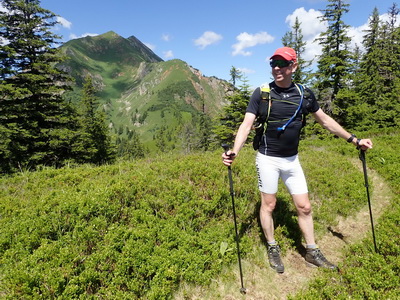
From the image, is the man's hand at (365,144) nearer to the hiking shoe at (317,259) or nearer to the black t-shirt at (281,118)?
the black t-shirt at (281,118)

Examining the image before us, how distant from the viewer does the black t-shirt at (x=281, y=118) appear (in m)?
3.91

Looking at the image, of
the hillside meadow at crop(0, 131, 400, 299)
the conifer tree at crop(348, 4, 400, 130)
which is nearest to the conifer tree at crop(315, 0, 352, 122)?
the conifer tree at crop(348, 4, 400, 130)

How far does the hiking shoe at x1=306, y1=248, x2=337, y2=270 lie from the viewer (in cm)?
424

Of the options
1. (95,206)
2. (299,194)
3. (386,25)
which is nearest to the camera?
(299,194)

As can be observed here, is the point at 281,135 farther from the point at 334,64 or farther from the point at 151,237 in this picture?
the point at 334,64

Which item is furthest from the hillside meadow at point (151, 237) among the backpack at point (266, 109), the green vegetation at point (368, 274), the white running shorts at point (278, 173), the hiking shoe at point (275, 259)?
the backpack at point (266, 109)

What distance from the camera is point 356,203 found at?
22.4ft

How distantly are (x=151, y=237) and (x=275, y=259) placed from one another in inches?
94.6

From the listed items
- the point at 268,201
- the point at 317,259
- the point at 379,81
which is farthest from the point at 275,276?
the point at 379,81

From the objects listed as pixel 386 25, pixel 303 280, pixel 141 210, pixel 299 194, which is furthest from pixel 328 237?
pixel 386 25

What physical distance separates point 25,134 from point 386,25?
173 feet

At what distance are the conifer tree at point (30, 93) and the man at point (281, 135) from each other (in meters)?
17.8

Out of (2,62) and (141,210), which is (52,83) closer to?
(2,62)

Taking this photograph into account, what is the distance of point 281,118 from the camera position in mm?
3914
